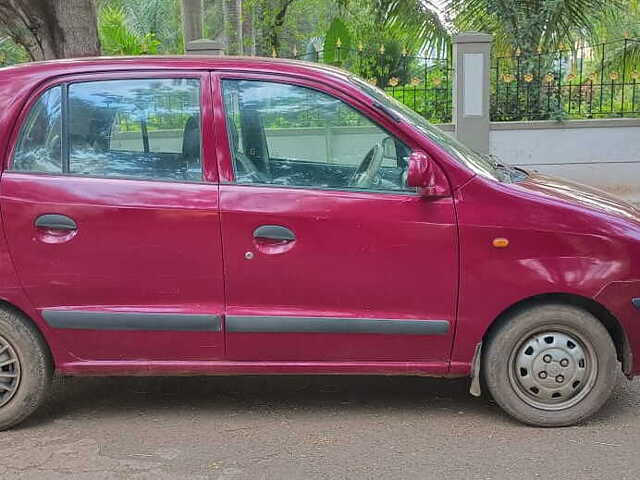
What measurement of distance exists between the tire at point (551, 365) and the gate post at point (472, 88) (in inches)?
300

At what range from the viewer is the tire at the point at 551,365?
4.06 m

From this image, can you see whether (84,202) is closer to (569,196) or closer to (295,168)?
(295,168)

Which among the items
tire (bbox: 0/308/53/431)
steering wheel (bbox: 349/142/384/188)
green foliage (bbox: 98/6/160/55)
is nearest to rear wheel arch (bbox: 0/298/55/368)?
tire (bbox: 0/308/53/431)

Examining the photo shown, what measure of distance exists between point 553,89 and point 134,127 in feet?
30.7

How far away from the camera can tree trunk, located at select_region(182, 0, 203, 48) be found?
47.1 feet

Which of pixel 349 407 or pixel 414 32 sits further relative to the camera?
pixel 414 32

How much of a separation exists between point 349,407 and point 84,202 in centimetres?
187

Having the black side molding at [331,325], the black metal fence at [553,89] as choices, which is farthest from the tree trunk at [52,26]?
the black metal fence at [553,89]

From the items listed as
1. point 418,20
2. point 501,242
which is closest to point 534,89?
point 418,20

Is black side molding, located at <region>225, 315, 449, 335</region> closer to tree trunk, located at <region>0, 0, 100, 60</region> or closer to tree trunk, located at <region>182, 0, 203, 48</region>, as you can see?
tree trunk, located at <region>0, 0, 100, 60</region>

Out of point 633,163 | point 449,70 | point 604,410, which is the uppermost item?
point 449,70

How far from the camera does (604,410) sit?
4.43 metres

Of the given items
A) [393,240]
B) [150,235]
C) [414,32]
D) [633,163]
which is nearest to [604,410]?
[393,240]

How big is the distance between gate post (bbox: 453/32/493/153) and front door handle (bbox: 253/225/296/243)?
7916mm
